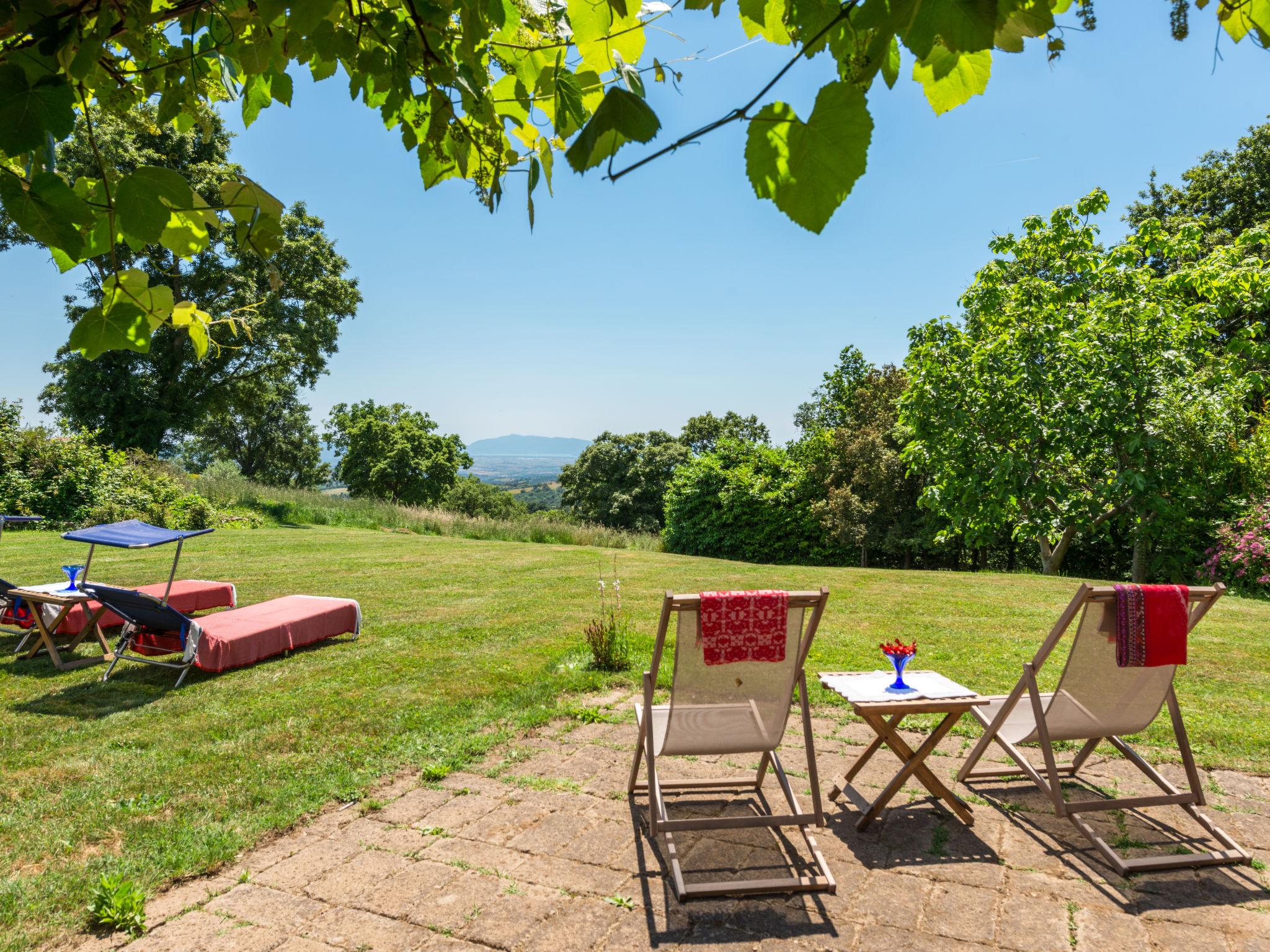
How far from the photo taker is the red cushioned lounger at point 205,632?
5.69 metres

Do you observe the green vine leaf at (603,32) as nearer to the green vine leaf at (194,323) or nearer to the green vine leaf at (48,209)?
the green vine leaf at (48,209)

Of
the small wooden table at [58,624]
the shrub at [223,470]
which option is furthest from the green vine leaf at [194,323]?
the shrub at [223,470]

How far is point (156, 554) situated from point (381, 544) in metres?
4.19

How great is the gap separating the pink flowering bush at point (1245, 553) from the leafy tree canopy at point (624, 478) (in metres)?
33.9

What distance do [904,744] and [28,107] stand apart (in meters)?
3.78

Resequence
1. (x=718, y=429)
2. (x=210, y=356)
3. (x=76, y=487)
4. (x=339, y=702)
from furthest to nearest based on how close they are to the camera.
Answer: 1. (x=718, y=429)
2. (x=210, y=356)
3. (x=76, y=487)
4. (x=339, y=702)

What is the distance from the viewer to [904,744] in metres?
3.41

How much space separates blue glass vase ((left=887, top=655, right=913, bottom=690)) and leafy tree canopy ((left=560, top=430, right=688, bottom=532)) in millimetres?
41216

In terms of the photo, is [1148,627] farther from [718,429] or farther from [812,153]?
[718,429]

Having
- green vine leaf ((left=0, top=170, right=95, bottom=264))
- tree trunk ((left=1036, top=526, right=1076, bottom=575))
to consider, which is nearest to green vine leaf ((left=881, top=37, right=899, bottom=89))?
green vine leaf ((left=0, top=170, right=95, bottom=264))

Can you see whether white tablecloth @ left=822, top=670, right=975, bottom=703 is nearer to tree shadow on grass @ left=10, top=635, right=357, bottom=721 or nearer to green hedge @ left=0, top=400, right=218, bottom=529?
tree shadow on grass @ left=10, top=635, right=357, bottom=721

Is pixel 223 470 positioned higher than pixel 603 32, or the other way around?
pixel 603 32

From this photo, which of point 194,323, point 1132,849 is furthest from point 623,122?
point 1132,849

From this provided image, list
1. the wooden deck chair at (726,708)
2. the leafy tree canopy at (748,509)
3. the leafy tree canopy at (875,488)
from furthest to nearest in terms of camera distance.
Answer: the leafy tree canopy at (748,509), the leafy tree canopy at (875,488), the wooden deck chair at (726,708)
